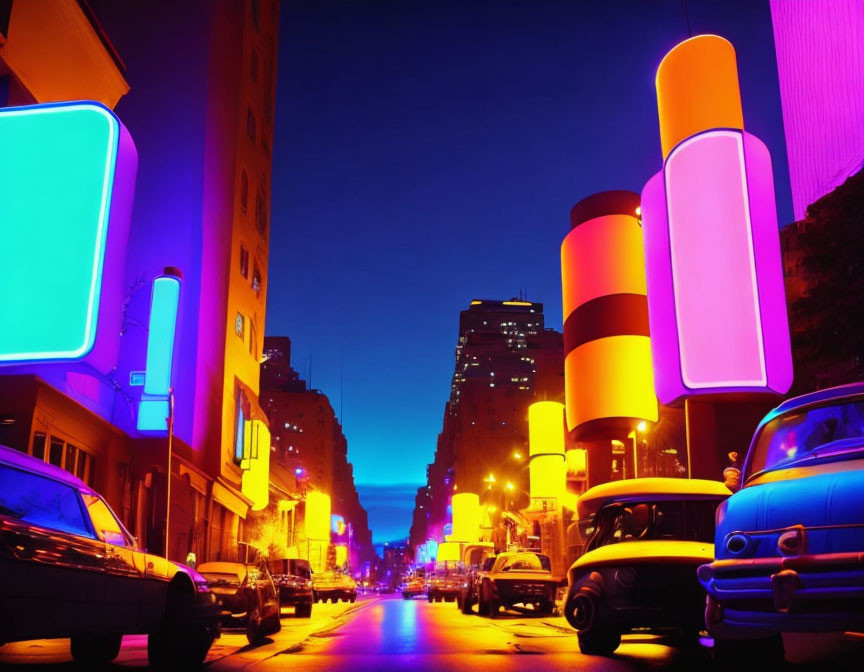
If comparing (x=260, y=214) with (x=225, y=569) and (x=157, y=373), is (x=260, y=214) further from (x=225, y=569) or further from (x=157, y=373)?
(x=225, y=569)

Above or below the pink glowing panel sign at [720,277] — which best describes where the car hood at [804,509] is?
below

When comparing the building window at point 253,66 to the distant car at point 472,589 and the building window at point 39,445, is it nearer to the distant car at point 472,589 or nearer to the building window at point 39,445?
the building window at point 39,445

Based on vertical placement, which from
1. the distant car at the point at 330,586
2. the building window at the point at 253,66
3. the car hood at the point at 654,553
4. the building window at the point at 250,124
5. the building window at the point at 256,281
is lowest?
the distant car at the point at 330,586

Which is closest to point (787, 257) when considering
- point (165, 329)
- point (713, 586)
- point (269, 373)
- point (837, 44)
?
Answer: point (837, 44)

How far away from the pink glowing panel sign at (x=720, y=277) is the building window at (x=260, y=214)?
35.7 meters

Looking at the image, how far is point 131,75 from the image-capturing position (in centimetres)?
4231

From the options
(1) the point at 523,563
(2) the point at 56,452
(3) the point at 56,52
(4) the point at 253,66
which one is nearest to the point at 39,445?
(2) the point at 56,452

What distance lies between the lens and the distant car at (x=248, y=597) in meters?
13.9

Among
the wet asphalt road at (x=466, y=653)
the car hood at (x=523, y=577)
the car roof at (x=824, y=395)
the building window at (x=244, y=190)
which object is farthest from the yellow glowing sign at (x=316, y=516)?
the car roof at (x=824, y=395)

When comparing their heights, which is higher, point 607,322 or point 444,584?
point 607,322

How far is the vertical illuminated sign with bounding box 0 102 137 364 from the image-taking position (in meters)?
14.7

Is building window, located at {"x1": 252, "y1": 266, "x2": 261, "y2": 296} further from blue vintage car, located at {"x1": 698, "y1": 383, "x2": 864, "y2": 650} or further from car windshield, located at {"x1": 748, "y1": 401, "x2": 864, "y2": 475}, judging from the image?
blue vintage car, located at {"x1": 698, "y1": 383, "x2": 864, "y2": 650}

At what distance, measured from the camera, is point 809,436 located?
7230mm

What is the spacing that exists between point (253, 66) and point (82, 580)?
49.2 m
